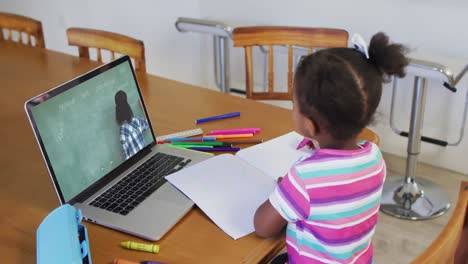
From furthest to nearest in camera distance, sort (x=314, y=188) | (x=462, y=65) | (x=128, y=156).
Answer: (x=462, y=65)
(x=128, y=156)
(x=314, y=188)

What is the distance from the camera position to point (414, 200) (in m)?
2.53

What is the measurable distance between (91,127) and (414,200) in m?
1.83

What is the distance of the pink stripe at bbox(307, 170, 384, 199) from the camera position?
974mm

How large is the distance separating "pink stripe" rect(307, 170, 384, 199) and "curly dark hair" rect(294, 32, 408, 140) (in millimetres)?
91

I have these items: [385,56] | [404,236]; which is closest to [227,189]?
[385,56]

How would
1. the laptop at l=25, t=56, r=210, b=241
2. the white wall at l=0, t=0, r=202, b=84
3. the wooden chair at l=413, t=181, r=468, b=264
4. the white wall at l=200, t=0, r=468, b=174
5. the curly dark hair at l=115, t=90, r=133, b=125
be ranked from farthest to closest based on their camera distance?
the white wall at l=0, t=0, r=202, b=84 < the white wall at l=200, t=0, r=468, b=174 < the curly dark hair at l=115, t=90, r=133, b=125 < the laptop at l=25, t=56, r=210, b=241 < the wooden chair at l=413, t=181, r=468, b=264

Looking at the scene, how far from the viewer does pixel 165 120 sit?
1543 mm

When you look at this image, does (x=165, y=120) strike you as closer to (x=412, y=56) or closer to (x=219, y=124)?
(x=219, y=124)

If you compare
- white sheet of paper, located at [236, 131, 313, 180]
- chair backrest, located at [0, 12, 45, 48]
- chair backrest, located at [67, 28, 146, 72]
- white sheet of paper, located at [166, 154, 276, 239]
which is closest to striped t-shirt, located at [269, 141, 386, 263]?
white sheet of paper, located at [166, 154, 276, 239]

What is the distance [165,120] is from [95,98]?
14.9 inches

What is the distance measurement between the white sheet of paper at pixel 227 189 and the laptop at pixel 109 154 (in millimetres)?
33

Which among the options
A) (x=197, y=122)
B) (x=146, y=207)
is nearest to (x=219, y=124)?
(x=197, y=122)

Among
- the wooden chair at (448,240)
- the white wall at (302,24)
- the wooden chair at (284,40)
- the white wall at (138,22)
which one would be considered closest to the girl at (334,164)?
the wooden chair at (448,240)

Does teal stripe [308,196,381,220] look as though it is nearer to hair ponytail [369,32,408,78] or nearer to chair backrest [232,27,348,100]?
hair ponytail [369,32,408,78]
